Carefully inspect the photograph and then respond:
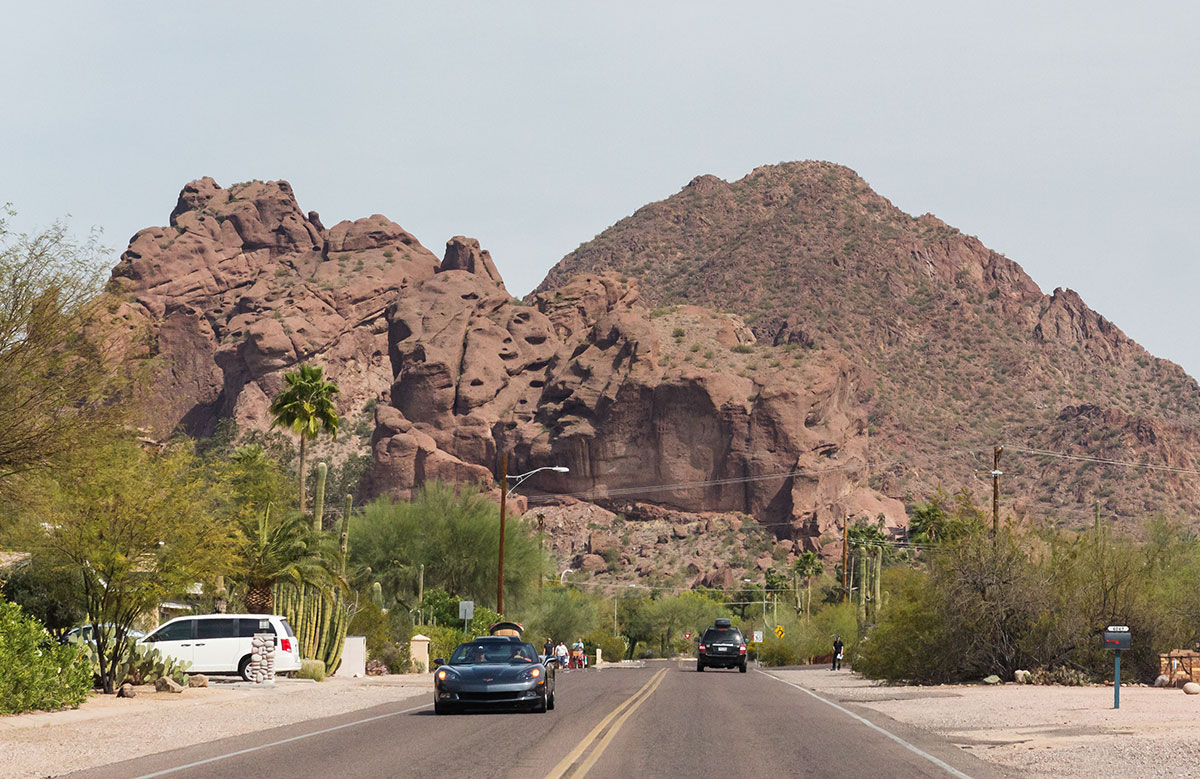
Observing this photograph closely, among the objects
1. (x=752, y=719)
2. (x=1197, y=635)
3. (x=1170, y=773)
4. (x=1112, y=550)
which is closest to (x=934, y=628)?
(x=1112, y=550)

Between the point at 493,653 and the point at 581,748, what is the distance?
795cm

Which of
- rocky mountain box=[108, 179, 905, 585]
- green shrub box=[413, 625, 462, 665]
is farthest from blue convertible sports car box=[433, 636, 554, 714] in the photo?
rocky mountain box=[108, 179, 905, 585]

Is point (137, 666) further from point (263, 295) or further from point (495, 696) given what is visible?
point (263, 295)

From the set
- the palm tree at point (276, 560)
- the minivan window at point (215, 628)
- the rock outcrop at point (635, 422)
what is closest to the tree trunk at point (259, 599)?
the palm tree at point (276, 560)

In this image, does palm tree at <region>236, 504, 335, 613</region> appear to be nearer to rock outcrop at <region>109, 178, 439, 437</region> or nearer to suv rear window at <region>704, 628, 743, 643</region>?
suv rear window at <region>704, 628, 743, 643</region>

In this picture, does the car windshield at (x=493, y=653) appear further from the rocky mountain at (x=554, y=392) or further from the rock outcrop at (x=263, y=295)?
the rock outcrop at (x=263, y=295)

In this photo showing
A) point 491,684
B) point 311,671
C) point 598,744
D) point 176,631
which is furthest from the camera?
point 311,671

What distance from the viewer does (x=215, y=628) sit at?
35719mm

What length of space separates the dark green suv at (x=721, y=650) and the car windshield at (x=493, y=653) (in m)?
30.9

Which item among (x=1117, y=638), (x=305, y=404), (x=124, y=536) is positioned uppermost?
(x=305, y=404)

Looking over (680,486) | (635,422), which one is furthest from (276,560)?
(680,486)

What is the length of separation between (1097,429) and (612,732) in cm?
17396

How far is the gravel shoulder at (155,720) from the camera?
16.6 metres

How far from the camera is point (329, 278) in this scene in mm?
178125
